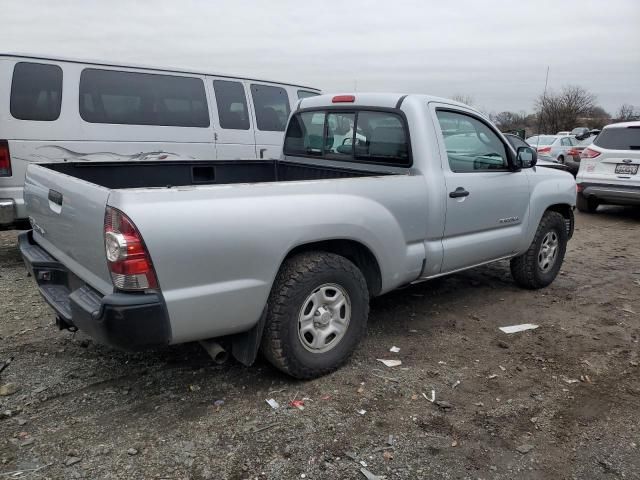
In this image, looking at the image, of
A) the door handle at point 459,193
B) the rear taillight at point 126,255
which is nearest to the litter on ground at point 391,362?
the door handle at point 459,193

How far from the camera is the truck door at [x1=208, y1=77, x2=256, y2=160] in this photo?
7.26 meters

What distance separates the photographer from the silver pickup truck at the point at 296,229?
2572 mm

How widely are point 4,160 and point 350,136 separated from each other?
12.1 ft

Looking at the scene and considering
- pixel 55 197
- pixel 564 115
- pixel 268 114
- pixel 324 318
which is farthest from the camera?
pixel 564 115

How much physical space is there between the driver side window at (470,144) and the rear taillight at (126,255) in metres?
2.48

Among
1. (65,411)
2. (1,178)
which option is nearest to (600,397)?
(65,411)

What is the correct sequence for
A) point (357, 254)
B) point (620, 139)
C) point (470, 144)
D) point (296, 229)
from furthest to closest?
point (620, 139) < point (470, 144) < point (357, 254) < point (296, 229)

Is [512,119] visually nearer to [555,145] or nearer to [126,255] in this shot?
[555,145]

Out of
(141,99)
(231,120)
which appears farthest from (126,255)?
(231,120)

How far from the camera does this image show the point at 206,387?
332cm

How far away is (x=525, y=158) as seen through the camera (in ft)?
15.5

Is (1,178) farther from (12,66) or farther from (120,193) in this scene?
(120,193)

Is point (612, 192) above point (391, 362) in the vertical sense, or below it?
above

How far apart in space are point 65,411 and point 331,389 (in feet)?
5.01
